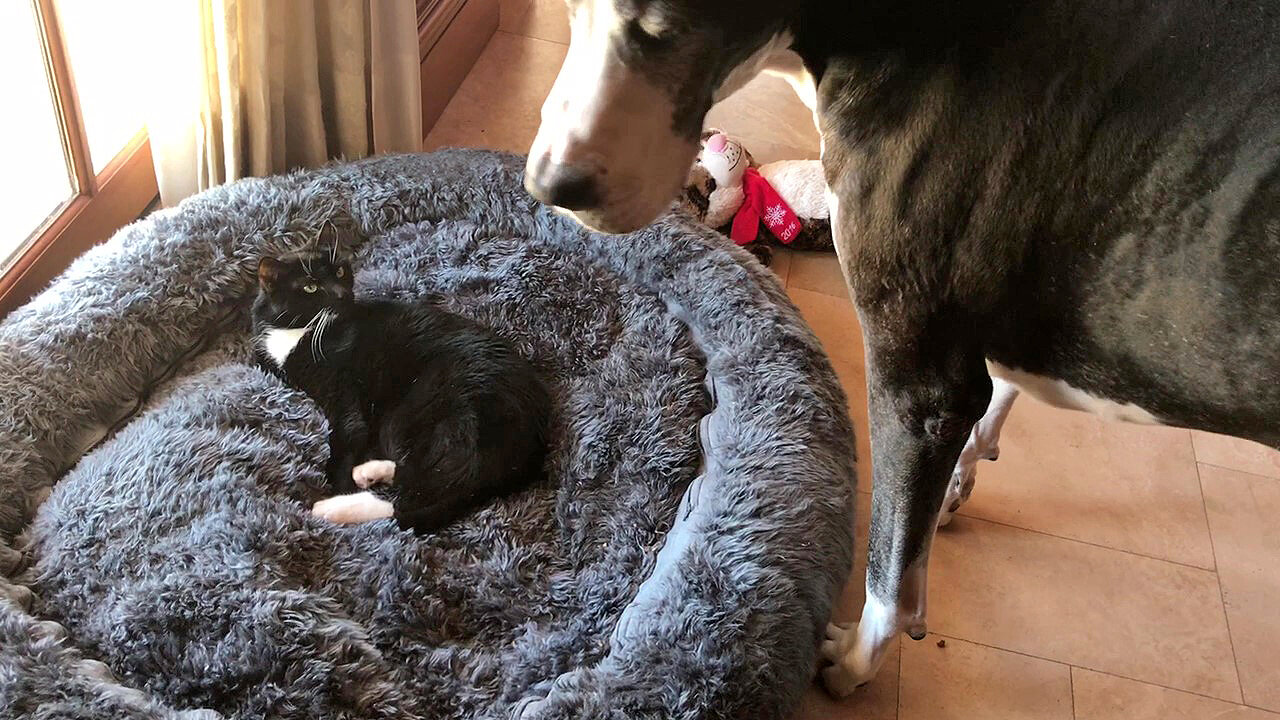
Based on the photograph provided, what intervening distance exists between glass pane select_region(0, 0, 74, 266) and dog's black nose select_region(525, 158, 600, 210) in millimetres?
1174

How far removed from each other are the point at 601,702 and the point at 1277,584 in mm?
1308

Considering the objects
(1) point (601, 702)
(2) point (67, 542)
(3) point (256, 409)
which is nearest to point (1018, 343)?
(1) point (601, 702)

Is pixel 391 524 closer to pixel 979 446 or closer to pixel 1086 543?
pixel 979 446

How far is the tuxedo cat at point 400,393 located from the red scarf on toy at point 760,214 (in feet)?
2.58

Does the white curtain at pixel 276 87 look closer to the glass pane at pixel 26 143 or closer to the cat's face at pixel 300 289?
the glass pane at pixel 26 143

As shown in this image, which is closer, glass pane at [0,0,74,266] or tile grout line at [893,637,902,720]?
tile grout line at [893,637,902,720]

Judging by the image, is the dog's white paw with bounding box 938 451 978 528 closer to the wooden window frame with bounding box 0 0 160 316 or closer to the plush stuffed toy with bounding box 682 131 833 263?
the plush stuffed toy with bounding box 682 131 833 263

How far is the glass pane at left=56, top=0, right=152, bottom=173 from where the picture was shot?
73.1 inches

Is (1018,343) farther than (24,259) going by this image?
No

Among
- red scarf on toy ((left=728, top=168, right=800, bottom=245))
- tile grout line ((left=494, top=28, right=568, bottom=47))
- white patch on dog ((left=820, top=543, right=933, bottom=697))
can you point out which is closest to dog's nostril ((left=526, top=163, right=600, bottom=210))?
white patch on dog ((left=820, top=543, right=933, bottom=697))

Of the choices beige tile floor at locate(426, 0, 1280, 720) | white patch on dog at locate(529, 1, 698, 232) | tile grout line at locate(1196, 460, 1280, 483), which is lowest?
beige tile floor at locate(426, 0, 1280, 720)

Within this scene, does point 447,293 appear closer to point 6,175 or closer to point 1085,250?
point 6,175

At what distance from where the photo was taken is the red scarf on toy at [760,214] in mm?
2377

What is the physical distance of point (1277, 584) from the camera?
74.6 inches
